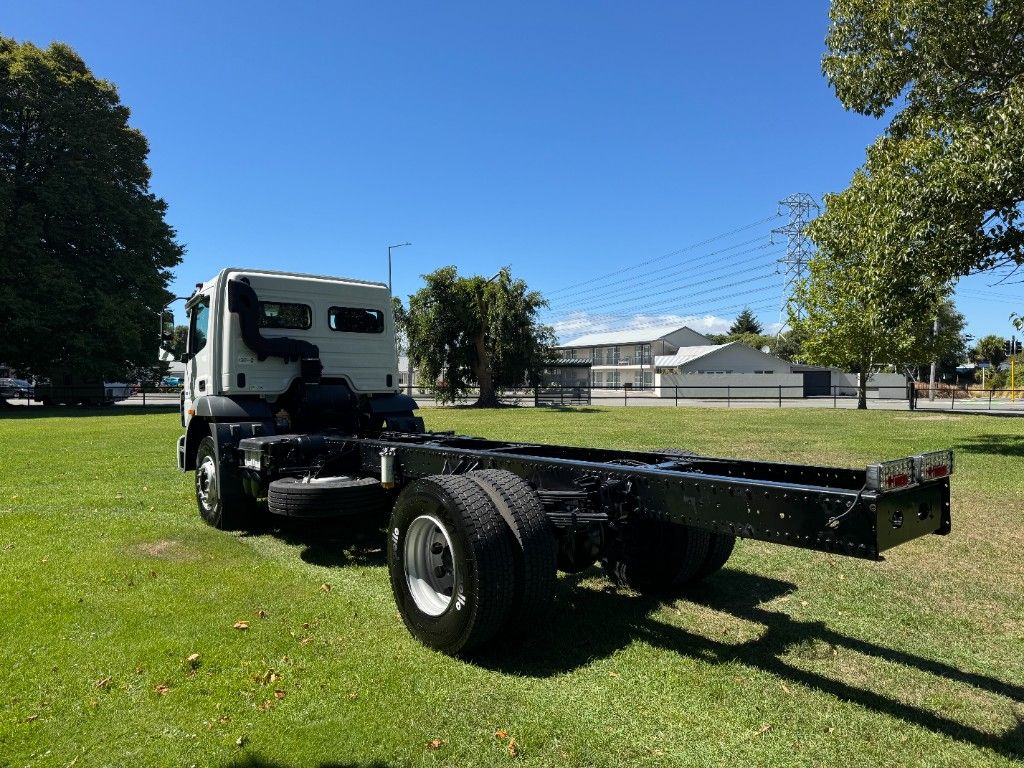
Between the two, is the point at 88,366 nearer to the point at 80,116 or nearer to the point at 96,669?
the point at 80,116

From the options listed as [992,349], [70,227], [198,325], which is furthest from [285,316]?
[992,349]

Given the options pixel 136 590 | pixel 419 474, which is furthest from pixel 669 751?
pixel 136 590

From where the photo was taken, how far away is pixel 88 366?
31.9 meters

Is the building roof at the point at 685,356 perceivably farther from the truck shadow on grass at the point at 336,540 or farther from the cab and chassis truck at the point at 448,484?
the truck shadow on grass at the point at 336,540

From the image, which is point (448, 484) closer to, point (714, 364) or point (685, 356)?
point (714, 364)

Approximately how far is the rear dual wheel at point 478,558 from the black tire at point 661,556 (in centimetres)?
114

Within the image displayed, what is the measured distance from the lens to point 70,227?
34062 millimetres

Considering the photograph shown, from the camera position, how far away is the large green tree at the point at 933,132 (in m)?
11.2

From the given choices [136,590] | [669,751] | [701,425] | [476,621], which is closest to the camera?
[669,751]

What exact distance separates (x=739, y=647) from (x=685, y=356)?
67.8 metres

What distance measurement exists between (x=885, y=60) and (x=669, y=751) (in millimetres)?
15415

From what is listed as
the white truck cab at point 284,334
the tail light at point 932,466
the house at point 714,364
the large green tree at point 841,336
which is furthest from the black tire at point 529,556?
the house at point 714,364

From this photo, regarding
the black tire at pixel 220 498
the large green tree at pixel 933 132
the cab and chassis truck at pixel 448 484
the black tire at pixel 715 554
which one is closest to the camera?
the cab and chassis truck at pixel 448 484

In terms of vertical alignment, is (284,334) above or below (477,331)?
below
